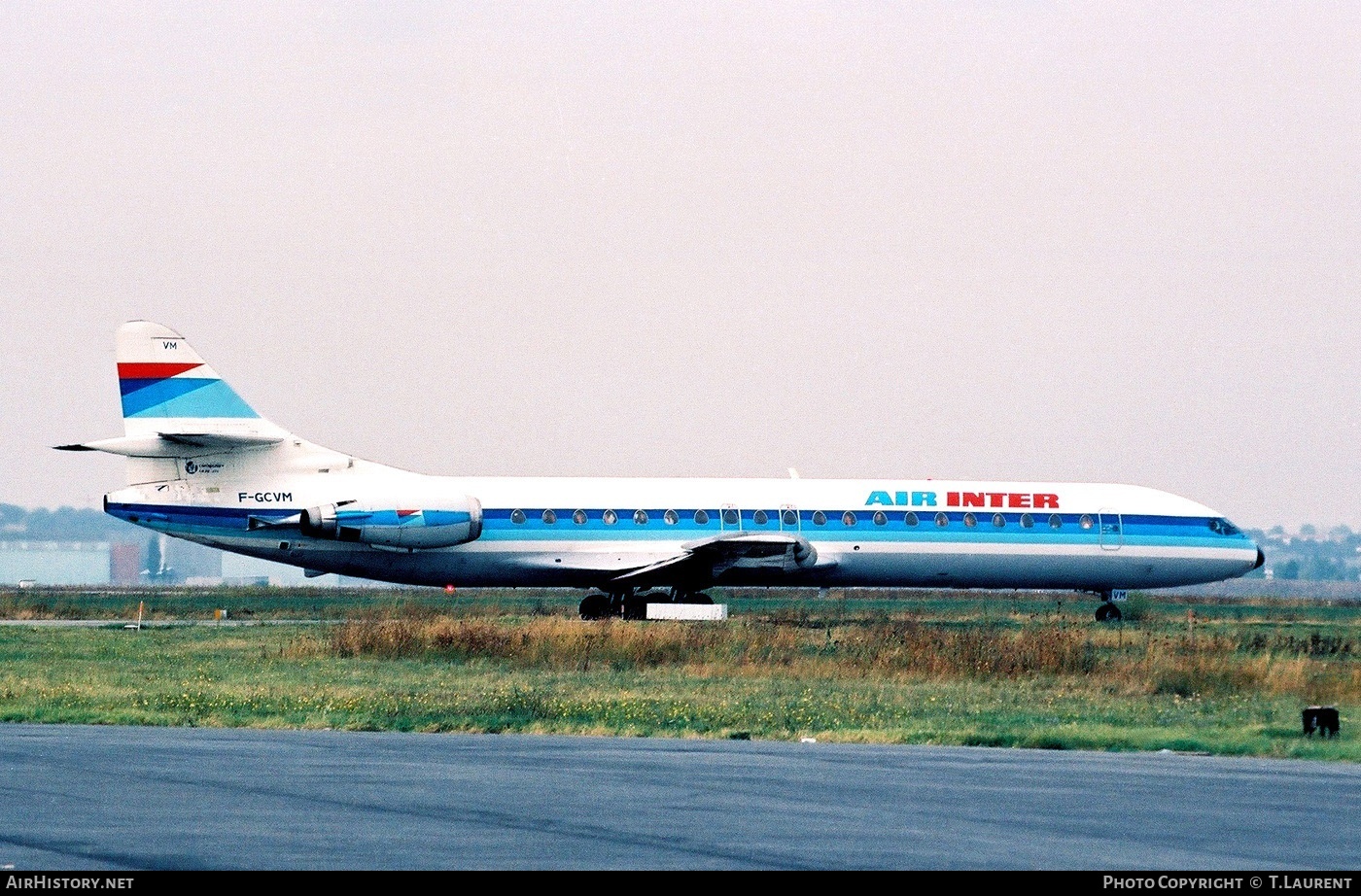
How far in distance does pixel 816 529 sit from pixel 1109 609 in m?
9.04

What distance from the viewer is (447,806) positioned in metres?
13.0

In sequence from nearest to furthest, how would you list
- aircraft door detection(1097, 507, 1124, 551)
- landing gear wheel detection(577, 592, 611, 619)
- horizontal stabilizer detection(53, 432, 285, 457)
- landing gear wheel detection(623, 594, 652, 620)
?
horizontal stabilizer detection(53, 432, 285, 457) → landing gear wheel detection(623, 594, 652, 620) → landing gear wheel detection(577, 592, 611, 619) → aircraft door detection(1097, 507, 1124, 551)

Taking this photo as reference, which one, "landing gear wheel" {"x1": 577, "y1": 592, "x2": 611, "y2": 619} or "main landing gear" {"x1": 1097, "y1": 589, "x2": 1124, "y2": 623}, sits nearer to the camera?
"landing gear wheel" {"x1": 577, "y1": 592, "x2": 611, "y2": 619}

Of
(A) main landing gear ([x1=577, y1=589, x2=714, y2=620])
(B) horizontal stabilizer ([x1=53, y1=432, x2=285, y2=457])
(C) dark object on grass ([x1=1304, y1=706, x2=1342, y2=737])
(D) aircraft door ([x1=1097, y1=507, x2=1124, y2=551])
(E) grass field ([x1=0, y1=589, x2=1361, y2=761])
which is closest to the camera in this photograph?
(C) dark object on grass ([x1=1304, y1=706, x2=1342, y2=737])

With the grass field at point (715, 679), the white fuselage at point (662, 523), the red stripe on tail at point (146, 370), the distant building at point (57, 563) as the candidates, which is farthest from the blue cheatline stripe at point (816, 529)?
the distant building at point (57, 563)

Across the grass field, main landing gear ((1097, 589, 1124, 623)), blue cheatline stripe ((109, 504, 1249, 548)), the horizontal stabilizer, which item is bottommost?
the grass field

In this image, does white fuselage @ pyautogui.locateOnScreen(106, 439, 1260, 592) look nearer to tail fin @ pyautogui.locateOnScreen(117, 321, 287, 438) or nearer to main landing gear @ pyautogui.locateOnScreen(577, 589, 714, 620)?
tail fin @ pyautogui.locateOnScreen(117, 321, 287, 438)

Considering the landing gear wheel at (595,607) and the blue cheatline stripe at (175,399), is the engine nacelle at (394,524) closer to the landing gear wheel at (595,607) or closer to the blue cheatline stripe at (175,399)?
the blue cheatline stripe at (175,399)

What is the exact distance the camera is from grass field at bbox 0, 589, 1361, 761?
66.8 feet

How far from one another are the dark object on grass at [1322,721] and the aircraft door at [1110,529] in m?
26.6

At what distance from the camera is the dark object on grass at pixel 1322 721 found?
772 inches

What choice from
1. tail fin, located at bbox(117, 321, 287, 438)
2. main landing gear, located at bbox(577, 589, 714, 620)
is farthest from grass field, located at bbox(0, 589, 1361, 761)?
tail fin, located at bbox(117, 321, 287, 438)
